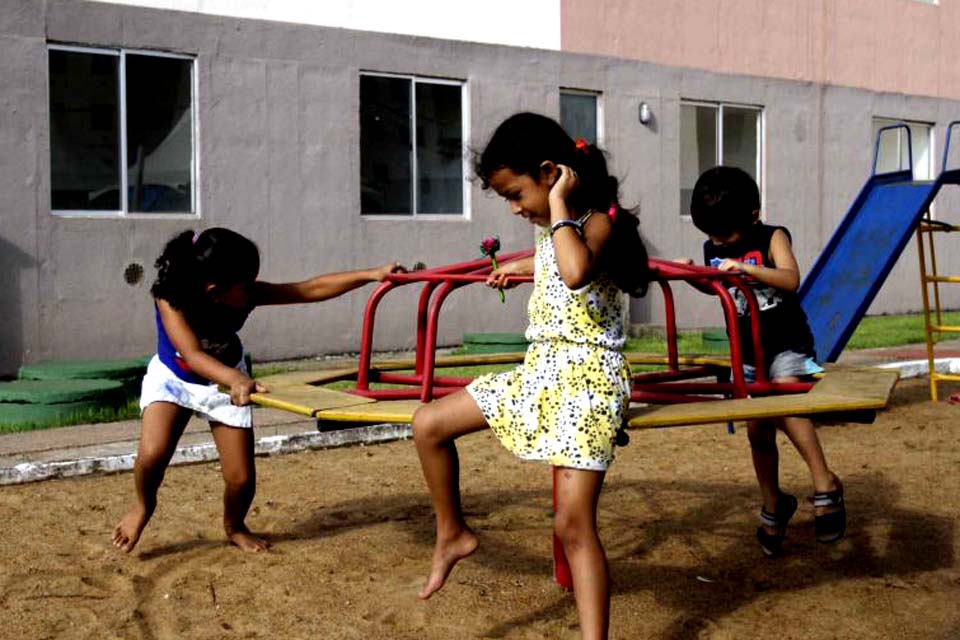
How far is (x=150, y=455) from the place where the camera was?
4.91m

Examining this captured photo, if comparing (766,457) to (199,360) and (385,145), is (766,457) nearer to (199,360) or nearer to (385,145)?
(199,360)

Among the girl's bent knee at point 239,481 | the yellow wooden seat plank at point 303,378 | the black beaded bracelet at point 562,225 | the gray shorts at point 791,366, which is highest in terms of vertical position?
the black beaded bracelet at point 562,225

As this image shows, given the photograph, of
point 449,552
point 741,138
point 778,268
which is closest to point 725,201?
point 778,268

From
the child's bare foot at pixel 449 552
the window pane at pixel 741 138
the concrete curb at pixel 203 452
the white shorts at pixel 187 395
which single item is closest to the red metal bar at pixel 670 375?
the child's bare foot at pixel 449 552

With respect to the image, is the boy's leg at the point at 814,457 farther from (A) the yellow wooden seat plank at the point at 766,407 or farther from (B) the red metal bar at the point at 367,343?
(B) the red metal bar at the point at 367,343

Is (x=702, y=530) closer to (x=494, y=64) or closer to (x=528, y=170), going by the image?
(x=528, y=170)

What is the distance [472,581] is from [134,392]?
217 inches

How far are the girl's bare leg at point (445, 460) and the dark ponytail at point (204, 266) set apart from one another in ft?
3.84

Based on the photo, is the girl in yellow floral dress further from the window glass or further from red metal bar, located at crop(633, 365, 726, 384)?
the window glass

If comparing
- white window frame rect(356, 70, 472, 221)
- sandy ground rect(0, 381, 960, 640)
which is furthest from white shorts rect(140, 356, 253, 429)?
white window frame rect(356, 70, 472, 221)

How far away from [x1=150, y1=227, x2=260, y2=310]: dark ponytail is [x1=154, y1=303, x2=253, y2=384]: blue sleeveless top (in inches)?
3.5

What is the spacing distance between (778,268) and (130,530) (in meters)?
2.60

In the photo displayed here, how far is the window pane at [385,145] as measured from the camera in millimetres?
12992

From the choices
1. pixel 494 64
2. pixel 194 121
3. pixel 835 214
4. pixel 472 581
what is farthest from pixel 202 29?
pixel 835 214
